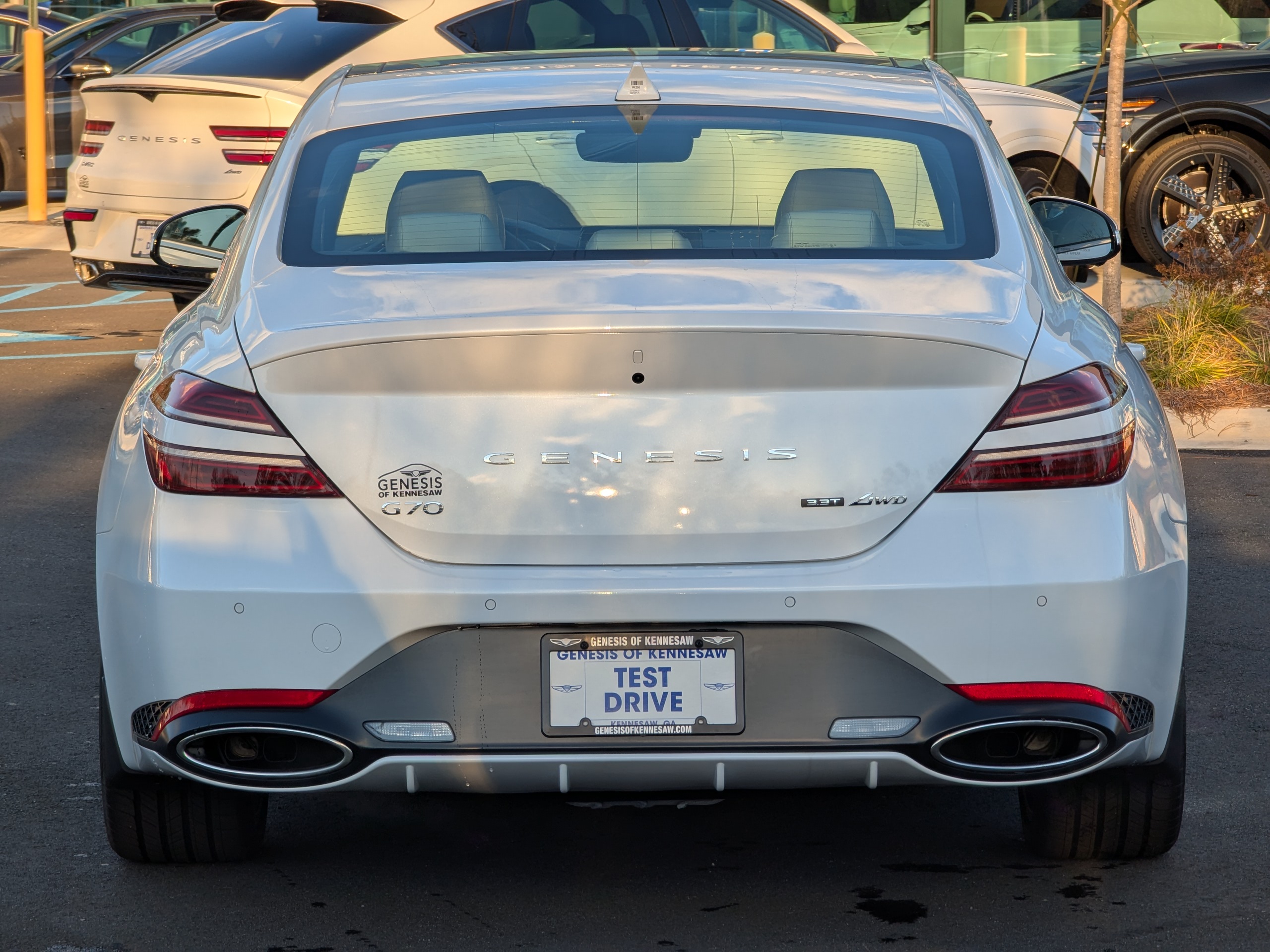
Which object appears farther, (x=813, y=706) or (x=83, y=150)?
(x=83, y=150)

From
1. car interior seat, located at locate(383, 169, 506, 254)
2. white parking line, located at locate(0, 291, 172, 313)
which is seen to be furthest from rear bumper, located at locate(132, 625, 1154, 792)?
white parking line, located at locate(0, 291, 172, 313)

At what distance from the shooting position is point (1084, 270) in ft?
34.5

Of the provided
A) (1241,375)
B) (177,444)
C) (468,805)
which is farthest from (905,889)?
(1241,375)

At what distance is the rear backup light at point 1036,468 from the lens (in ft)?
9.75

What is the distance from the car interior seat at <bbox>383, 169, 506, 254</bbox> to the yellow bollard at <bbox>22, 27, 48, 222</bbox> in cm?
1269

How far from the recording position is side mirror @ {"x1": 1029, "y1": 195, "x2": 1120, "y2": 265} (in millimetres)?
4621

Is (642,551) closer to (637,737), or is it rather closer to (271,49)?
(637,737)

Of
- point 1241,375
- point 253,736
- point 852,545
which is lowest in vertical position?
point 1241,375

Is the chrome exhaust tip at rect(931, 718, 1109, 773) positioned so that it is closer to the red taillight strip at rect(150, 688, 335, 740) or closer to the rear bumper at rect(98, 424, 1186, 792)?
the rear bumper at rect(98, 424, 1186, 792)

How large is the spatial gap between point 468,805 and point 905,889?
106 cm

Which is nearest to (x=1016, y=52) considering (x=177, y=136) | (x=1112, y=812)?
(x=177, y=136)

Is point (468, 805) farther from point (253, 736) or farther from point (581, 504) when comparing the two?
point (581, 504)

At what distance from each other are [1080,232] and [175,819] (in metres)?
2.76

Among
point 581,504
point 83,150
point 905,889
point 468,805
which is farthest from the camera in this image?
point 83,150
